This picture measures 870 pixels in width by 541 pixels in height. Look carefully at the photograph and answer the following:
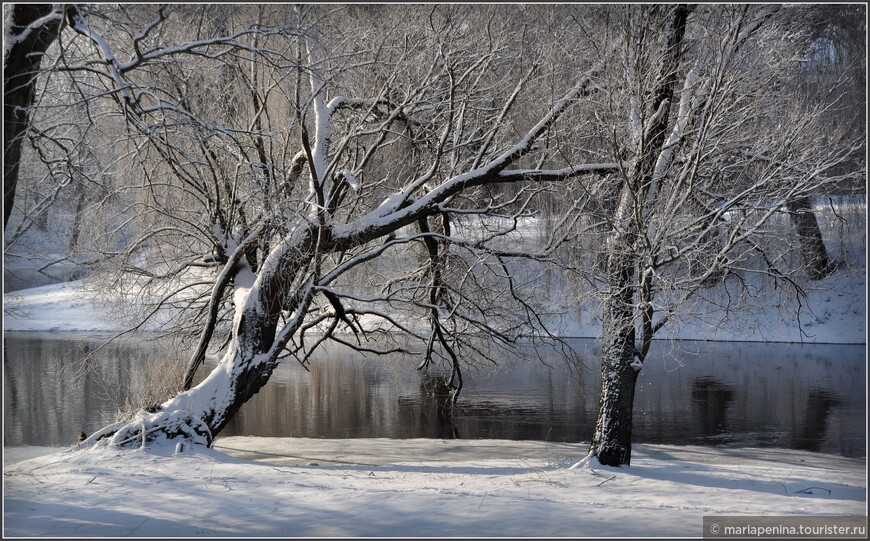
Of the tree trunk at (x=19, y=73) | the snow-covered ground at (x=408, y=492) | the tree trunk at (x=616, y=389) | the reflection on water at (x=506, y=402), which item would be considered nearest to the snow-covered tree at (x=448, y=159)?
the tree trunk at (x=616, y=389)

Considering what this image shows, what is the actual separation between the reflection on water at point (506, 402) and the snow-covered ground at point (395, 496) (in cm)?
242

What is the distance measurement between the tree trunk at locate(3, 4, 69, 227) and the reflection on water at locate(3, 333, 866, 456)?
20.8 feet

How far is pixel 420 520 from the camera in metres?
5.88

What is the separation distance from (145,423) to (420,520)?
3.56 m

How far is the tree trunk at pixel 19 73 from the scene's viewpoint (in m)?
5.88

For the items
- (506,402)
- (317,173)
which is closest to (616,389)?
(317,173)

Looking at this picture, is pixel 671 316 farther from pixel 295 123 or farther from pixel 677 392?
pixel 677 392

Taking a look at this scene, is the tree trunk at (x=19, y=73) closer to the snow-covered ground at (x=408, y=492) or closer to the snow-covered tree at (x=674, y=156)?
the snow-covered ground at (x=408, y=492)

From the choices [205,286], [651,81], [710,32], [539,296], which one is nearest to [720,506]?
[651,81]

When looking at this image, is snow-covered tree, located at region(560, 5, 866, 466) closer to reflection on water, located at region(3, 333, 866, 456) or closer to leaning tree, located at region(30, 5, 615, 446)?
leaning tree, located at region(30, 5, 615, 446)

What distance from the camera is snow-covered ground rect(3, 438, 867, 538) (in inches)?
222

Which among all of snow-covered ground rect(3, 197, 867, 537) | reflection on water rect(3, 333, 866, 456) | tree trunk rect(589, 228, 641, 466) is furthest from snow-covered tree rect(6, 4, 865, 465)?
reflection on water rect(3, 333, 866, 456)

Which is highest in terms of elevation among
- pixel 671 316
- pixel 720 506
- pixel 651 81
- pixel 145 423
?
pixel 651 81

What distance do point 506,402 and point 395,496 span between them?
8529 mm
